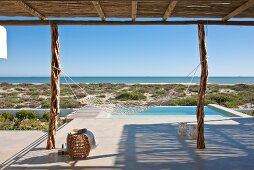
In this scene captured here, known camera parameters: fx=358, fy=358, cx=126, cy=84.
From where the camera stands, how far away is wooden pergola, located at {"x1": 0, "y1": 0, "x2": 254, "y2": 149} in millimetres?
4051

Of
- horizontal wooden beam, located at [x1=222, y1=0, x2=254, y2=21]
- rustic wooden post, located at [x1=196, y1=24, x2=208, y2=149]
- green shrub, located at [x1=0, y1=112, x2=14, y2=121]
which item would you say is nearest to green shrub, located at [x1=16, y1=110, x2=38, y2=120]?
green shrub, located at [x1=0, y1=112, x2=14, y2=121]

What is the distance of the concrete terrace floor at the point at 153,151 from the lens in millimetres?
4379

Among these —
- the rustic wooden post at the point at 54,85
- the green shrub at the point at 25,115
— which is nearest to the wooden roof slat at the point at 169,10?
the rustic wooden post at the point at 54,85

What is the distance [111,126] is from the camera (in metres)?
7.36

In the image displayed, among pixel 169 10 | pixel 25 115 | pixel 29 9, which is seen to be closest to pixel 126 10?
pixel 169 10

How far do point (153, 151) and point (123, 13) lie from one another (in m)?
2.01

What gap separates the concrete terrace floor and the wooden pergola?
410 mm

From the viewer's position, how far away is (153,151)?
5.15m

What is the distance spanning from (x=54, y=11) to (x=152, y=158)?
2298mm

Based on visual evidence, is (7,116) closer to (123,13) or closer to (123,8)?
(123,13)

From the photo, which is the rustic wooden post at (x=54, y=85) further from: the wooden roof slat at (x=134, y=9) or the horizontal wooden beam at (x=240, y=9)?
the horizontal wooden beam at (x=240, y=9)

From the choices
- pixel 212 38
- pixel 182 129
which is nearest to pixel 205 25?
pixel 182 129

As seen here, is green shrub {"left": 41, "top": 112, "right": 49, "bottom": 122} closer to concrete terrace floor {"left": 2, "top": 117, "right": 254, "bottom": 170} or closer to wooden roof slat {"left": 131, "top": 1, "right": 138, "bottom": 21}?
concrete terrace floor {"left": 2, "top": 117, "right": 254, "bottom": 170}

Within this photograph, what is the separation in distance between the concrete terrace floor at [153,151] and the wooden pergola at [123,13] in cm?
41
